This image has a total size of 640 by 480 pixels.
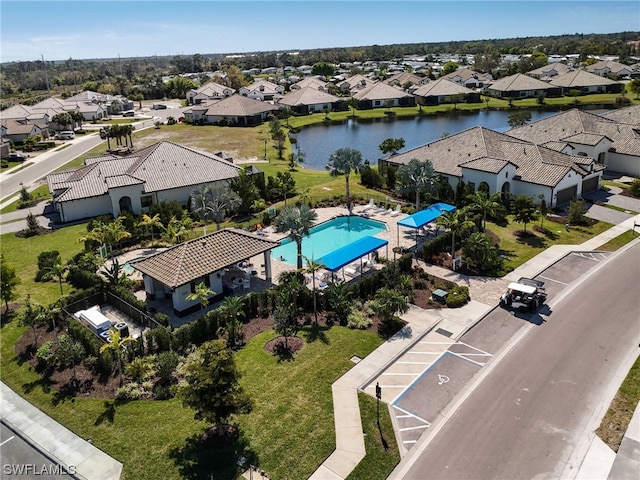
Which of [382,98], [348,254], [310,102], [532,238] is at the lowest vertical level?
[532,238]

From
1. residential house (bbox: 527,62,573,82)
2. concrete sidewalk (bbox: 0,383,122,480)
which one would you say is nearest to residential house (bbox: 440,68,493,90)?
residential house (bbox: 527,62,573,82)

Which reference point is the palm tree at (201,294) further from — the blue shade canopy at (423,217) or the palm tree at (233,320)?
the blue shade canopy at (423,217)

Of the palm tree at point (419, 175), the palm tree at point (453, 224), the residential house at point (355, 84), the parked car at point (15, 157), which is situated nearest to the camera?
the palm tree at point (453, 224)

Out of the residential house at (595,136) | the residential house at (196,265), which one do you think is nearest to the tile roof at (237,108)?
the residential house at (595,136)

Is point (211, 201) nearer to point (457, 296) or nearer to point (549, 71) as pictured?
point (457, 296)

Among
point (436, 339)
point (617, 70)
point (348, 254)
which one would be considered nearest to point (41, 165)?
point (348, 254)

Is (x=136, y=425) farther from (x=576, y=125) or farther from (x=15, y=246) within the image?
(x=576, y=125)

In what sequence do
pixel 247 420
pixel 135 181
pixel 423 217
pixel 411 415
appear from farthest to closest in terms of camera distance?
pixel 135 181 → pixel 423 217 → pixel 411 415 → pixel 247 420

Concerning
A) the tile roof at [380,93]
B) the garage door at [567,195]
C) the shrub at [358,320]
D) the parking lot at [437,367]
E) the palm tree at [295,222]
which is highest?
the tile roof at [380,93]
